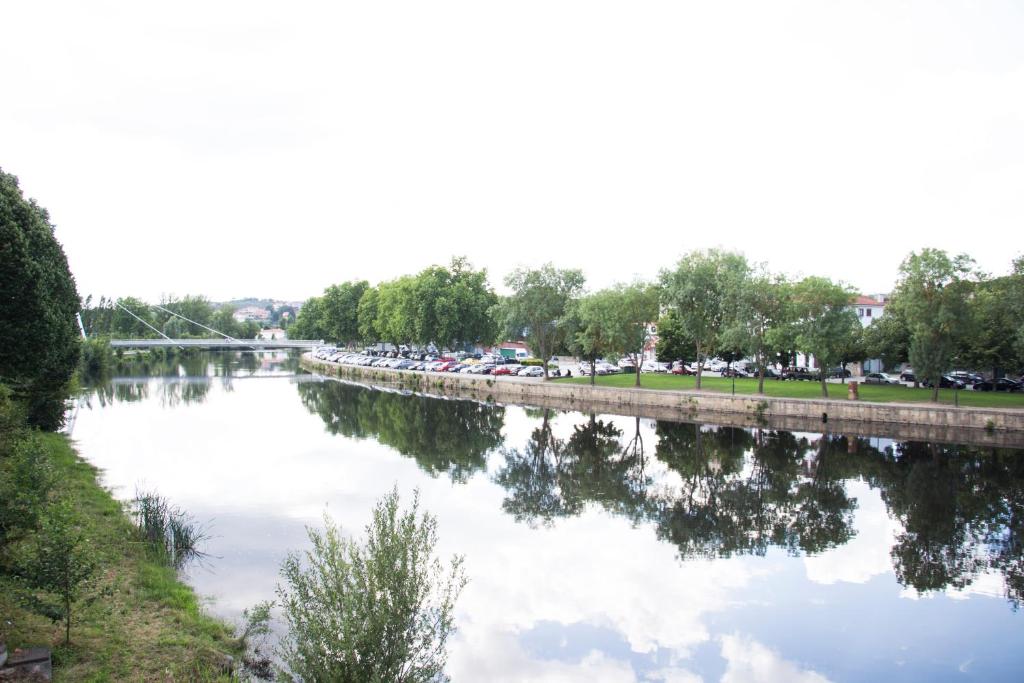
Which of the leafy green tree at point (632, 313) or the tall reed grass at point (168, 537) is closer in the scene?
the tall reed grass at point (168, 537)

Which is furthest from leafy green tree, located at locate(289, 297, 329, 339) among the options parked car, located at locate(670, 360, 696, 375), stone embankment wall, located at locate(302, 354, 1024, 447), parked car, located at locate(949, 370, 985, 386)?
parked car, located at locate(949, 370, 985, 386)

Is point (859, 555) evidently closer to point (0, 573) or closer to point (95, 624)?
point (95, 624)

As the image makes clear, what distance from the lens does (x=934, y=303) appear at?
40.2 m

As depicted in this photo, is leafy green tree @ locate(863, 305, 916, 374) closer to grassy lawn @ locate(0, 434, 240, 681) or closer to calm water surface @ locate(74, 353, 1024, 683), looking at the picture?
calm water surface @ locate(74, 353, 1024, 683)

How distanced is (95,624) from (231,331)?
534ft

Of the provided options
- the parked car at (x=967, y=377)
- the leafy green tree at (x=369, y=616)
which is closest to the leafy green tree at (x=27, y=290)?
the leafy green tree at (x=369, y=616)

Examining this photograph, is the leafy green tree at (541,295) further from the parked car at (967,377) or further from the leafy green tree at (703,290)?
the parked car at (967,377)

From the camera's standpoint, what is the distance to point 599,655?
14.1 metres

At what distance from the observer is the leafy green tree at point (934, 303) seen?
39.6 m

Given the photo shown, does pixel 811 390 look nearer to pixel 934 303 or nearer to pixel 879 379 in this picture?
pixel 879 379

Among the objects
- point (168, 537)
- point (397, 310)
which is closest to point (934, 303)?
point (168, 537)

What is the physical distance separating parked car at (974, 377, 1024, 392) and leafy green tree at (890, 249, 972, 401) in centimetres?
1306

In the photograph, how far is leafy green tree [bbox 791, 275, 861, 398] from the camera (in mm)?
42812

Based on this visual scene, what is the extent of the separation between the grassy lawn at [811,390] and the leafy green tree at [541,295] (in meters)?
5.63
